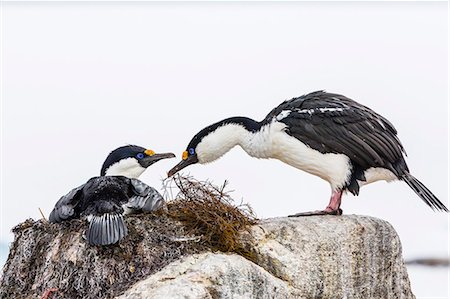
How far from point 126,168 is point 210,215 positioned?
137 cm

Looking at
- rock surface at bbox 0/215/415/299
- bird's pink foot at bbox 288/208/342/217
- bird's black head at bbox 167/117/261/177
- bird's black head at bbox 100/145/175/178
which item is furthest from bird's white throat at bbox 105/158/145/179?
bird's pink foot at bbox 288/208/342/217

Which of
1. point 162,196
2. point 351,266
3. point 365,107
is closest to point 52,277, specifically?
point 162,196

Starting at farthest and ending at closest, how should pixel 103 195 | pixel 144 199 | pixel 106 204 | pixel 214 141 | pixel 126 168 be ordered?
pixel 214 141 < pixel 126 168 < pixel 144 199 < pixel 103 195 < pixel 106 204

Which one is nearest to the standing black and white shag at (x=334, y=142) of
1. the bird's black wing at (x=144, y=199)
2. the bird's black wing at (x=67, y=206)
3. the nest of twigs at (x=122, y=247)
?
the nest of twigs at (x=122, y=247)

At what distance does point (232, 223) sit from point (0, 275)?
1988 mm

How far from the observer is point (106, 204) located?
282 inches

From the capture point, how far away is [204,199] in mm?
7719

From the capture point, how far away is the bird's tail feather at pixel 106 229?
6.92 meters

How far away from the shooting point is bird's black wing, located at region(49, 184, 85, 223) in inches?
290

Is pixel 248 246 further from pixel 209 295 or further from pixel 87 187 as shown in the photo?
pixel 87 187

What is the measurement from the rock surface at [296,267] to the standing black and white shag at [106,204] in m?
0.25

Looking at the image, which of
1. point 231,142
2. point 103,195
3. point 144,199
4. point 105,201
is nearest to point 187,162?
point 231,142

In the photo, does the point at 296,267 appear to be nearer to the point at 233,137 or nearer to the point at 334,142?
the point at 334,142

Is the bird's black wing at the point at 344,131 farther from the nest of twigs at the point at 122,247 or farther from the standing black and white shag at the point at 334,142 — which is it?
the nest of twigs at the point at 122,247
